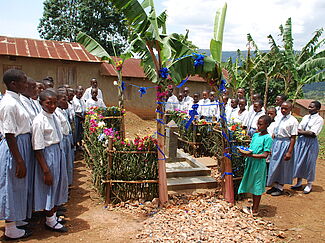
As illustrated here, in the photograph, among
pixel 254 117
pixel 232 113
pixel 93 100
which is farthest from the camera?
pixel 93 100

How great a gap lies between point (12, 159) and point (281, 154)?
5284 mm

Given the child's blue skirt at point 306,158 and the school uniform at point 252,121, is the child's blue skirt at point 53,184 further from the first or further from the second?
the child's blue skirt at point 306,158

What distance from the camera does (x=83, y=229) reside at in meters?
4.39

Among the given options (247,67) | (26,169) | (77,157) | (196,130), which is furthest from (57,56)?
(26,169)

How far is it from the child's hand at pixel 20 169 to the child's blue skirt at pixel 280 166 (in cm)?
505

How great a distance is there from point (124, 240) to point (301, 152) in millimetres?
4694

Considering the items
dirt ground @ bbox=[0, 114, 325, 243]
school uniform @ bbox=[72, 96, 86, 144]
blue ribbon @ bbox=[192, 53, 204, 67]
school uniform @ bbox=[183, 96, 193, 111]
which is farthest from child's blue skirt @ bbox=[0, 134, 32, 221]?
school uniform @ bbox=[183, 96, 193, 111]

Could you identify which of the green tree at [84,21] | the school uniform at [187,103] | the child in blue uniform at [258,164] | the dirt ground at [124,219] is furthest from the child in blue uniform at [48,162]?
the green tree at [84,21]

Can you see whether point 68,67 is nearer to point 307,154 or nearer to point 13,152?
point 13,152

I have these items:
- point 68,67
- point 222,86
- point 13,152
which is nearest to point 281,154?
point 222,86

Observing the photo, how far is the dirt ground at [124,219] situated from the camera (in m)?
4.18

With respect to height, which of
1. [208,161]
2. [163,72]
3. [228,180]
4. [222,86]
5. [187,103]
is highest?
[163,72]

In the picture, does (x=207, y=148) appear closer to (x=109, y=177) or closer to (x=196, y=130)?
(x=196, y=130)

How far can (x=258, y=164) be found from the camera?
4836 mm
